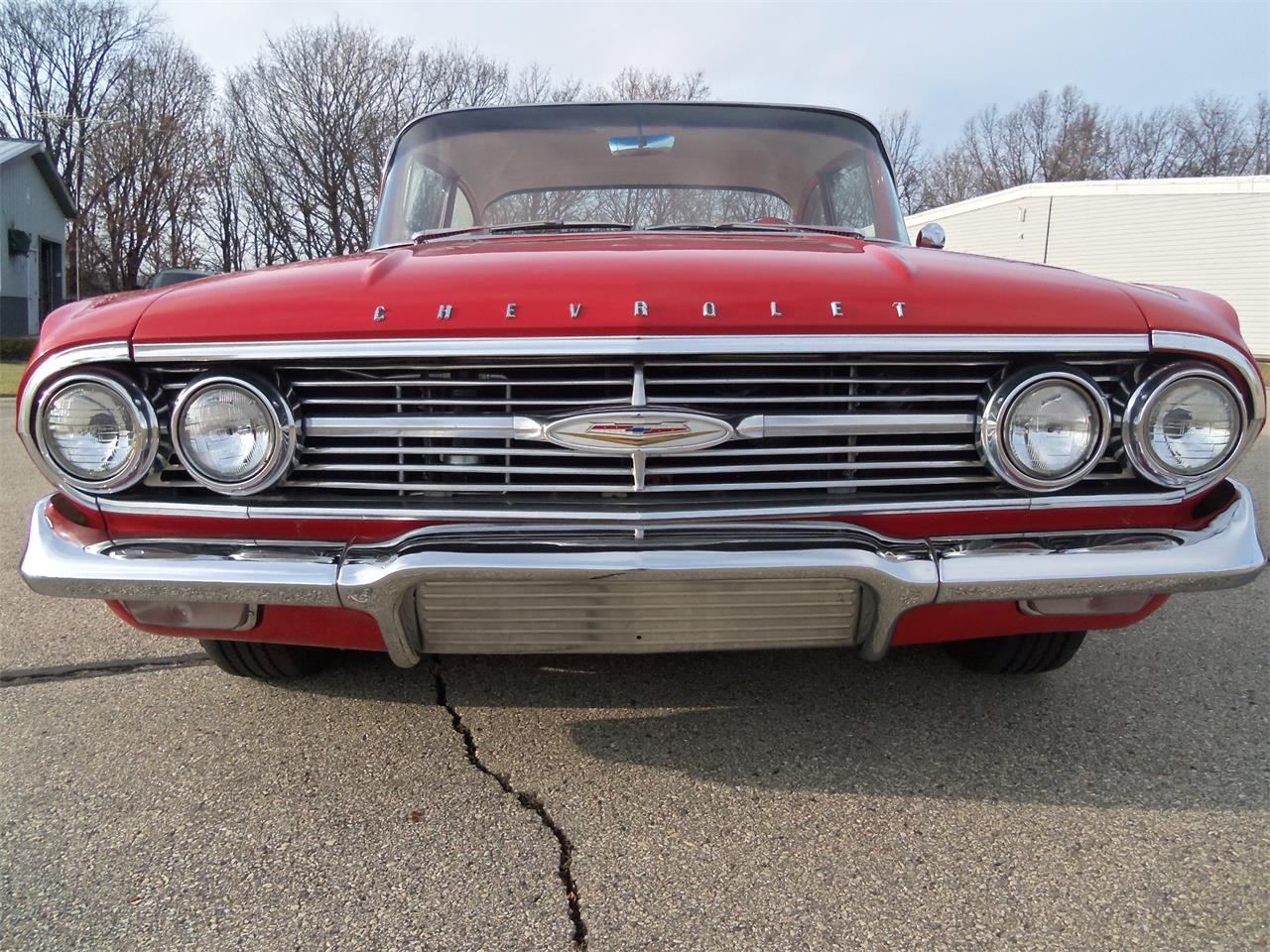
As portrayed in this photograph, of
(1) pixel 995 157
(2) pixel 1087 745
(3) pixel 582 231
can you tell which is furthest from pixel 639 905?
(1) pixel 995 157

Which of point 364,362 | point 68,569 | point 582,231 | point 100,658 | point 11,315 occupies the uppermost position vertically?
point 582,231

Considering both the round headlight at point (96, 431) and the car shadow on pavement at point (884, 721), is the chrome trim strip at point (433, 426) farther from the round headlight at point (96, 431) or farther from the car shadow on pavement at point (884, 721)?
the car shadow on pavement at point (884, 721)

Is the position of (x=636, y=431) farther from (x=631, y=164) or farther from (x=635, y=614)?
(x=631, y=164)

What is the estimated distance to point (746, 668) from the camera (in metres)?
2.55

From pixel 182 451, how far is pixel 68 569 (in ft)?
1.07

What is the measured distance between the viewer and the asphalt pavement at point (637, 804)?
61.1 inches

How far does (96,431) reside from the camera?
1810 millimetres

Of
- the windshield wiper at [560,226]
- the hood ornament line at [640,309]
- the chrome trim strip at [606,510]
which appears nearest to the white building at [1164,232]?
the windshield wiper at [560,226]

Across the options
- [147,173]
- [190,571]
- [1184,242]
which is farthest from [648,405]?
[147,173]

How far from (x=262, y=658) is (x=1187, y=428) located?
7.21 ft

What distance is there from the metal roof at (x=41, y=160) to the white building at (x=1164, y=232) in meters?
23.1

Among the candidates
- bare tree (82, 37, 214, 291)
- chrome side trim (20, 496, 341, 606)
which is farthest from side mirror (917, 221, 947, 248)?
bare tree (82, 37, 214, 291)

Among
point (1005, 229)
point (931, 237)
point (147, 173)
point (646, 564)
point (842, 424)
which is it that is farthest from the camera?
point (147, 173)

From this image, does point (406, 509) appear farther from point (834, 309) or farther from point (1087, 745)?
point (1087, 745)
